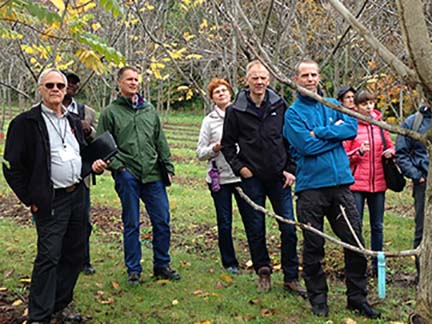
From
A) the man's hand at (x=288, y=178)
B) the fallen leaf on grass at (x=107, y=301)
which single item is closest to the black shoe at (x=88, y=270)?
the fallen leaf on grass at (x=107, y=301)

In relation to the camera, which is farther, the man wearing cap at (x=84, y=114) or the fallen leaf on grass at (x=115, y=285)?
the man wearing cap at (x=84, y=114)

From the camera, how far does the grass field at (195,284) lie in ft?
16.0

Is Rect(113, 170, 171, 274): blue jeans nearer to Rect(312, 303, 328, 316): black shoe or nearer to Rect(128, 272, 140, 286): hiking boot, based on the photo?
Rect(128, 272, 140, 286): hiking boot

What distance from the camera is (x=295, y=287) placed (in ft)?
17.6

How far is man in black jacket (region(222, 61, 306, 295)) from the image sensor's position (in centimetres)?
537

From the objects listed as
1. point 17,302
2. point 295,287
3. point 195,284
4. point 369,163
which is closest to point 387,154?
point 369,163

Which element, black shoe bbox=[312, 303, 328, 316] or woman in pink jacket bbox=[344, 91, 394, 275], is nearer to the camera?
black shoe bbox=[312, 303, 328, 316]

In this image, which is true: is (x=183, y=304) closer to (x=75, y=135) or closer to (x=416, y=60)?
(x=75, y=135)

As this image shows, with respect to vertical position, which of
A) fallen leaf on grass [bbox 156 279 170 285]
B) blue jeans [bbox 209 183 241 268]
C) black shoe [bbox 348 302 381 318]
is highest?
blue jeans [bbox 209 183 241 268]

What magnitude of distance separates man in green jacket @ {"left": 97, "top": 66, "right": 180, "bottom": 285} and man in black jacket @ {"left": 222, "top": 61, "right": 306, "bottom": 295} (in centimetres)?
Result: 93

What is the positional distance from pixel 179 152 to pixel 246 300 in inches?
646

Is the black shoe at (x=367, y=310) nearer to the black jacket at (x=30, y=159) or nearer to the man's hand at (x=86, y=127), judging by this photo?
the black jacket at (x=30, y=159)

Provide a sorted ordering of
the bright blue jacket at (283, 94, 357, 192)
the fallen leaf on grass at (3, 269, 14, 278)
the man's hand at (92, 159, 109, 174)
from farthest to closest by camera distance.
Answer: the fallen leaf on grass at (3, 269, 14, 278), the man's hand at (92, 159, 109, 174), the bright blue jacket at (283, 94, 357, 192)

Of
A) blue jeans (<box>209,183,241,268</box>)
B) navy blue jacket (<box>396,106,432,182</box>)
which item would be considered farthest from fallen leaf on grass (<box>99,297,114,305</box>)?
navy blue jacket (<box>396,106,432,182</box>)
